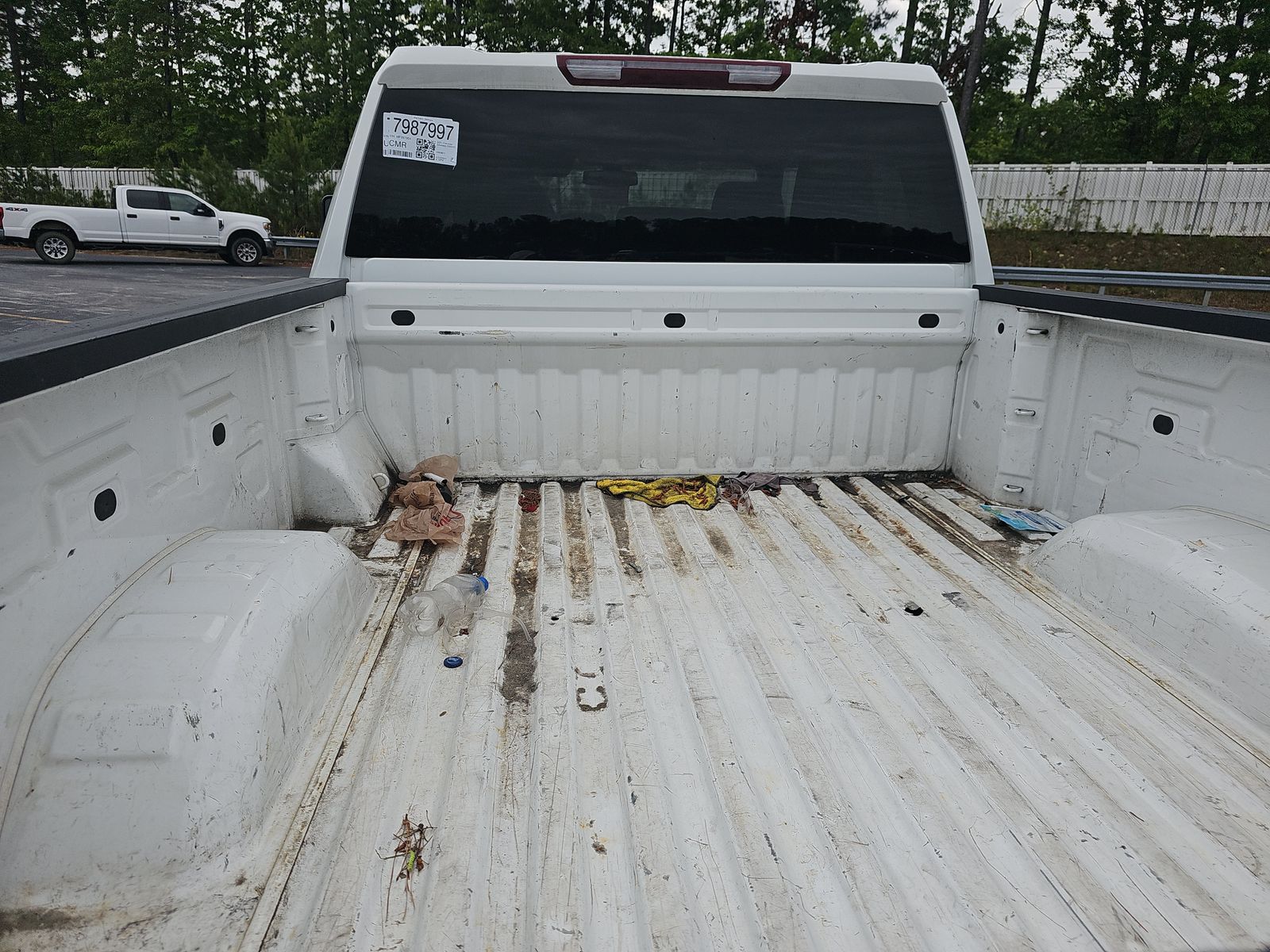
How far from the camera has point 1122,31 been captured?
29547mm

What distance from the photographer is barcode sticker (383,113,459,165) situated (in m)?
3.00

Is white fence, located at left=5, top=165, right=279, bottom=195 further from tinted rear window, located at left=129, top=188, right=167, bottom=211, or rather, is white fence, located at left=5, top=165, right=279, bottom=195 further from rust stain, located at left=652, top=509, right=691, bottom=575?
rust stain, located at left=652, top=509, right=691, bottom=575

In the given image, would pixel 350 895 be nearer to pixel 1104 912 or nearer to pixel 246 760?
pixel 246 760

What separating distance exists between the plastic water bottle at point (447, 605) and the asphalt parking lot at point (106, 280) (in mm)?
3304

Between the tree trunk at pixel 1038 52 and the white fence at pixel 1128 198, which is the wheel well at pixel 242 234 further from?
the tree trunk at pixel 1038 52

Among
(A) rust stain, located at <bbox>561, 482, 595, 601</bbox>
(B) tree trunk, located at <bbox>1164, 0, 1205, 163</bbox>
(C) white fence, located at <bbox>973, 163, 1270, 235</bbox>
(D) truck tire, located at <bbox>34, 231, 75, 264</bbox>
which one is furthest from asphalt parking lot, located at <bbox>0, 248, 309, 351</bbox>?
(B) tree trunk, located at <bbox>1164, 0, 1205, 163</bbox>

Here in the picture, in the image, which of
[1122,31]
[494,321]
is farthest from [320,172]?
[1122,31]

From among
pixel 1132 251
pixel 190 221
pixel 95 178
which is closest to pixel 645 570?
pixel 190 221

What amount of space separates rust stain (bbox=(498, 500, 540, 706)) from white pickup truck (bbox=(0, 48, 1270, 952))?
22 mm

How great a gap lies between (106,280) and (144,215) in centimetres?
504

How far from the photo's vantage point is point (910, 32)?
32.0 meters

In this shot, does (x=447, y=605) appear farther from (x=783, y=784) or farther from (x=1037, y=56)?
(x=1037, y=56)

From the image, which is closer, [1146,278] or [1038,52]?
[1146,278]

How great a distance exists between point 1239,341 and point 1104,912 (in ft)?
5.82
